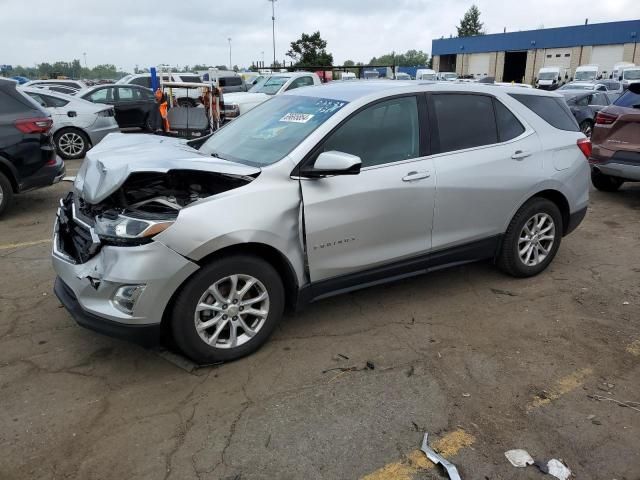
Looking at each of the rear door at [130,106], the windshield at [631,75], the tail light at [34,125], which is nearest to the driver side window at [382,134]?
the tail light at [34,125]

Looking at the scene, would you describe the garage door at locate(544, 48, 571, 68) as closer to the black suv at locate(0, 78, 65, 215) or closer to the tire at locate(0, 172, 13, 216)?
the black suv at locate(0, 78, 65, 215)

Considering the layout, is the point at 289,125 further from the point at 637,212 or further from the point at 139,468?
the point at 637,212

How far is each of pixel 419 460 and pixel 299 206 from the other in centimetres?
164

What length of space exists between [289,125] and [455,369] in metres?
2.05

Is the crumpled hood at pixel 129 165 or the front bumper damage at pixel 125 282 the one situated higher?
the crumpled hood at pixel 129 165

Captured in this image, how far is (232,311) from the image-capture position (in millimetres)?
3252

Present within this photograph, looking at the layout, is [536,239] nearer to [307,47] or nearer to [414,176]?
[414,176]

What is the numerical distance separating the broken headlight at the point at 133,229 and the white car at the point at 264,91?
10114 mm

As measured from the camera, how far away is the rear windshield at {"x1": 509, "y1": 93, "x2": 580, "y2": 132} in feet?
15.3

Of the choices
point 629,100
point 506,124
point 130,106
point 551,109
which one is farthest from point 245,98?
point 506,124

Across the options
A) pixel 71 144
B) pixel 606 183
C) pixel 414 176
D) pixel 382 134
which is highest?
pixel 382 134

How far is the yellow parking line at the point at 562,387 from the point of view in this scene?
119 inches

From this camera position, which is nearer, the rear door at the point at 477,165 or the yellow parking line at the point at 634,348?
the yellow parking line at the point at 634,348

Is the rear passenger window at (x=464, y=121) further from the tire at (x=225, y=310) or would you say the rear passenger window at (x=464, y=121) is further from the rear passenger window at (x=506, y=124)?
the tire at (x=225, y=310)
